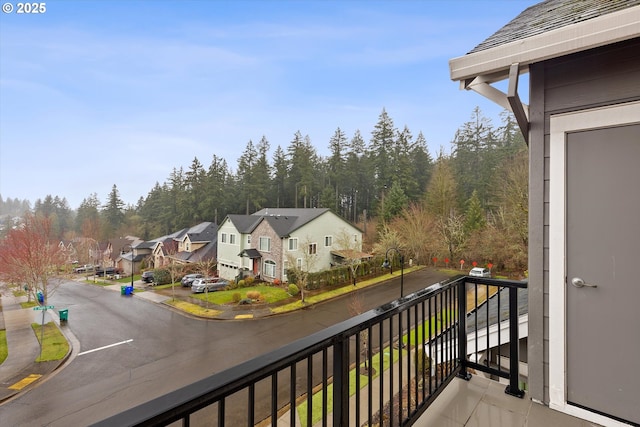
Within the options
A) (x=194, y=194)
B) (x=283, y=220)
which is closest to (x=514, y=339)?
(x=283, y=220)

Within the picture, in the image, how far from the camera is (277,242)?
55.8 feet

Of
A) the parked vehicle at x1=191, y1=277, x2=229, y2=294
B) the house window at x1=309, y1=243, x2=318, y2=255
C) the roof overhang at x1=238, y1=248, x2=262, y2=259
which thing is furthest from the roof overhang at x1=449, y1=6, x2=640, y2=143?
the roof overhang at x1=238, y1=248, x2=262, y2=259

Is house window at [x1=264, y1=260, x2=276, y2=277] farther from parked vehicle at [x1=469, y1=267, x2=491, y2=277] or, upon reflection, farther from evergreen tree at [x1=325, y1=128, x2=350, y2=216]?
evergreen tree at [x1=325, y1=128, x2=350, y2=216]

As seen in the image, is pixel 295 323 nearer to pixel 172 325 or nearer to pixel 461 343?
pixel 172 325

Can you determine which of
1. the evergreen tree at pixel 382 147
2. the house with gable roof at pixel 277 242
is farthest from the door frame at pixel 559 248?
the evergreen tree at pixel 382 147

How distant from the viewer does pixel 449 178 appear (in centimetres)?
2309

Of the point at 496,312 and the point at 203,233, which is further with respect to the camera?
the point at 203,233

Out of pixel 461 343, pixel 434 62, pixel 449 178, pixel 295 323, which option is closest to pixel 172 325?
pixel 295 323

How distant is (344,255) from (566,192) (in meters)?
16.3

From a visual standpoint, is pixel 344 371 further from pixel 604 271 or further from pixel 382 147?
pixel 382 147

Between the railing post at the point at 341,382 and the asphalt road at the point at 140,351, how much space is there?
25.4 feet

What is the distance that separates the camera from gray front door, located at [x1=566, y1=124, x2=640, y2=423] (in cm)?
172

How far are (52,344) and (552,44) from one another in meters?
15.3

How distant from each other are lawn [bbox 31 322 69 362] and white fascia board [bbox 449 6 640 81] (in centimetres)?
1326
